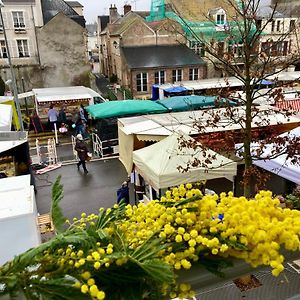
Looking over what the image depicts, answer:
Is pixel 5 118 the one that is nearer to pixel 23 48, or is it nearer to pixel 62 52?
pixel 62 52

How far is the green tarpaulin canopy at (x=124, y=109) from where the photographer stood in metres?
16.0

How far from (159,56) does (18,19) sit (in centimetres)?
1339

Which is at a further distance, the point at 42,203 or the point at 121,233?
the point at 42,203

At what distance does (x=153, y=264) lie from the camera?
1.62m

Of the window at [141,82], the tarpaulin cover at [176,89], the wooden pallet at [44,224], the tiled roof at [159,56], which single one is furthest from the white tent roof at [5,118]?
the window at [141,82]

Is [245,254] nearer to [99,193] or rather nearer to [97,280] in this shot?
[97,280]

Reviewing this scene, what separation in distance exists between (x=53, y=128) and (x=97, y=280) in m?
19.5

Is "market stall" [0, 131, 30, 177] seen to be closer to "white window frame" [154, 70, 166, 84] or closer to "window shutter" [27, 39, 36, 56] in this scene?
"white window frame" [154, 70, 166, 84]

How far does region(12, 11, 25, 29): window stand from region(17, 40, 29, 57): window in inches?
51.9

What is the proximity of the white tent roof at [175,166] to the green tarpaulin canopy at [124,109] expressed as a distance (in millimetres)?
7946

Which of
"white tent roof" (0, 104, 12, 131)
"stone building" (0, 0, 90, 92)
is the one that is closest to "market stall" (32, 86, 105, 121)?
"white tent roof" (0, 104, 12, 131)

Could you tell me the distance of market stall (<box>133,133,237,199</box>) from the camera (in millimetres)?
7734

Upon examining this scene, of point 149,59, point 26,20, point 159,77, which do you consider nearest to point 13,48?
point 26,20

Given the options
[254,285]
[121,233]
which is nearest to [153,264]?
[121,233]
